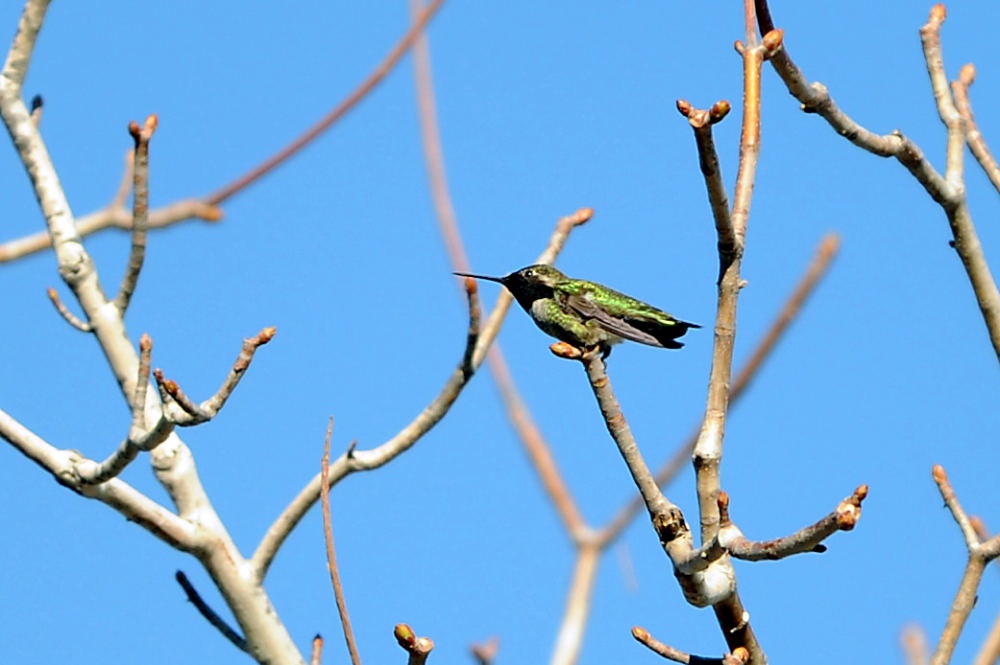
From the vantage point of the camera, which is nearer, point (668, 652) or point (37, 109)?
point (668, 652)

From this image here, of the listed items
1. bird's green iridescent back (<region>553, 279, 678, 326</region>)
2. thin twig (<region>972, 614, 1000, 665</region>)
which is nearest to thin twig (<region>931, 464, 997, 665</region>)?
thin twig (<region>972, 614, 1000, 665</region>)

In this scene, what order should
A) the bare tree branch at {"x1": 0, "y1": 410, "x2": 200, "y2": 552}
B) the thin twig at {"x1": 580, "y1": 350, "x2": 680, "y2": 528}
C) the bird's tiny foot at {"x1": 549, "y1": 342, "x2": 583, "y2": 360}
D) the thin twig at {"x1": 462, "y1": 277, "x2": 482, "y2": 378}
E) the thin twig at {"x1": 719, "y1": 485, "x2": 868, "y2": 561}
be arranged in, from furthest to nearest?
the thin twig at {"x1": 462, "y1": 277, "x2": 482, "y2": 378}, the bare tree branch at {"x1": 0, "y1": 410, "x2": 200, "y2": 552}, the bird's tiny foot at {"x1": 549, "y1": 342, "x2": 583, "y2": 360}, the thin twig at {"x1": 580, "y1": 350, "x2": 680, "y2": 528}, the thin twig at {"x1": 719, "y1": 485, "x2": 868, "y2": 561}

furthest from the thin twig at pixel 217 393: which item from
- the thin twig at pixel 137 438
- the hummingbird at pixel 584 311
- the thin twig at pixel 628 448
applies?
the hummingbird at pixel 584 311

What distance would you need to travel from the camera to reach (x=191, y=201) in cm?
748

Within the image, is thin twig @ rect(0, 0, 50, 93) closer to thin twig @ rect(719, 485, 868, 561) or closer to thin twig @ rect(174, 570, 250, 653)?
thin twig @ rect(174, 570, 250, 653)

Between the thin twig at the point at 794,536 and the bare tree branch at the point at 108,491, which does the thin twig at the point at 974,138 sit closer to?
the thin twig at the point at 794,536

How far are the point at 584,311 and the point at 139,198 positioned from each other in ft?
6.97

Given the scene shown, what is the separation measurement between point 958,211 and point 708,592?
1581mm

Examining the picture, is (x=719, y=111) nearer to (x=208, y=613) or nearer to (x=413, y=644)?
(x=413, y=644)

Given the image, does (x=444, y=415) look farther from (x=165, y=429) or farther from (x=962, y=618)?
(x=962, y=618)

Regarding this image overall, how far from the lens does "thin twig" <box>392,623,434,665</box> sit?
314cm

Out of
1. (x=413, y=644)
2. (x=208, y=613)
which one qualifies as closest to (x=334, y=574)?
(x=413, y=644)

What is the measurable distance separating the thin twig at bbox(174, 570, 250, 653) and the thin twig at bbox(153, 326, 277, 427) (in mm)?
996

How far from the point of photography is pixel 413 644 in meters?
3.19
